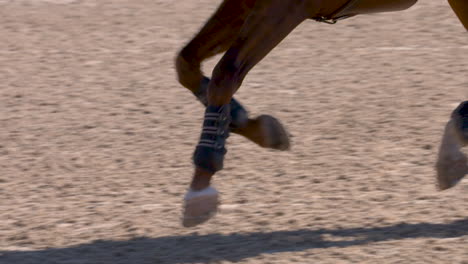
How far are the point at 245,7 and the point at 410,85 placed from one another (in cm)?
223

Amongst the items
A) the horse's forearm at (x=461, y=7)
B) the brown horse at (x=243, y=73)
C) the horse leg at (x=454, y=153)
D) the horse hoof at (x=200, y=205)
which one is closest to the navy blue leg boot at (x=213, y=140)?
the brown horse at (x=243, y=73)

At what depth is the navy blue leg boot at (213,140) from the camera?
407cm

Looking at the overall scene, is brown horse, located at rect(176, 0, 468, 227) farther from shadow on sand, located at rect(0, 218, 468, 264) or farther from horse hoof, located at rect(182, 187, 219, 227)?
shadow on sand, located at rect(0, 218, 468, 264)

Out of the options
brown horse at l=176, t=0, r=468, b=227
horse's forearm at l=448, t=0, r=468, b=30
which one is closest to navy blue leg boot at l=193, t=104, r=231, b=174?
brown horse at l=176, t=0, r=468, b=227

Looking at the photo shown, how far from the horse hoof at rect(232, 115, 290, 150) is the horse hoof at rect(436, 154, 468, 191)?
0.69m

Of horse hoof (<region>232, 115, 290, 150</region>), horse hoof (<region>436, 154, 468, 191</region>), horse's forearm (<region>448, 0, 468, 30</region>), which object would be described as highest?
horse's forearm (<region>448, 0, 468, 30</region>)

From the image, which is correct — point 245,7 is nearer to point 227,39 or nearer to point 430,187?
point 227,39

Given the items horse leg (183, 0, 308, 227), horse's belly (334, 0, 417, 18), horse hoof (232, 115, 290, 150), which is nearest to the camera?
horse leg (183, 0, 308, 227)

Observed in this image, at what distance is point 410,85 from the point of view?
632 centimetres

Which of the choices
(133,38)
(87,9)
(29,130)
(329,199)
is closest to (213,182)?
(329,199)

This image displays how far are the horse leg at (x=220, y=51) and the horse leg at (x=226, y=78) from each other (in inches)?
10.7

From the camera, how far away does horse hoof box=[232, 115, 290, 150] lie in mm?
4434

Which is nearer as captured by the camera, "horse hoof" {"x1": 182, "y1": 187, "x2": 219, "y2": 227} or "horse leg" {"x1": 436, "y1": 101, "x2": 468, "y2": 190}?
"horse hoof" {"x1": 182, "y1": 187, "x2": 219, "y2": 227}

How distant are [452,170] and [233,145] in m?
1.54
